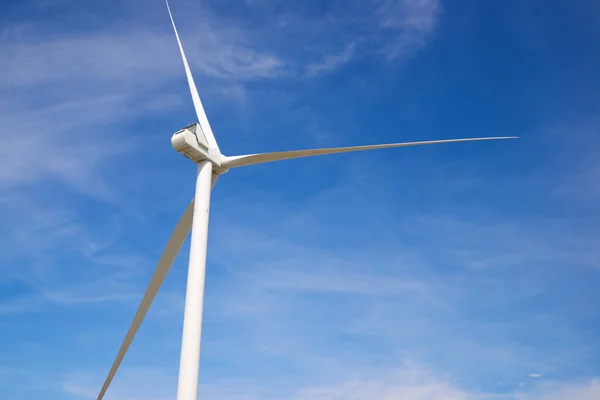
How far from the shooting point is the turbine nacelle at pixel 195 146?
28469mm

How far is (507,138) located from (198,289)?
58.1ft

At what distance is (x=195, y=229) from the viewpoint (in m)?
26.2

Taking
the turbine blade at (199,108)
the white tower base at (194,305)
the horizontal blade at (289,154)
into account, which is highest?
the turbine blade at (199,108)

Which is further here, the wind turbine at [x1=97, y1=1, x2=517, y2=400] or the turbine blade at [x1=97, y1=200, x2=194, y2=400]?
the turbine blade at [x1=97, y1=200, x2=194, y2=400]

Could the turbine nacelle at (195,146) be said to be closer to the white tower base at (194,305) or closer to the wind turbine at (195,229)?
the wind turbine at (195,229)

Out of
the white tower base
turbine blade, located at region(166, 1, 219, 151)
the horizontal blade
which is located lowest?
the white tower base

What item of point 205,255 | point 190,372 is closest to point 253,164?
point 205,255

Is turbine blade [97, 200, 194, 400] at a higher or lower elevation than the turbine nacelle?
lower

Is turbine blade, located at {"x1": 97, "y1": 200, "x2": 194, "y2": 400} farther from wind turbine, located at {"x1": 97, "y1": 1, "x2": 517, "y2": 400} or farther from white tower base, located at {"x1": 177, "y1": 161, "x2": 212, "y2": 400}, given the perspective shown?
white tower base, located at {"x1": 177, "y1": 161, "x2": 212, "y2": 400}

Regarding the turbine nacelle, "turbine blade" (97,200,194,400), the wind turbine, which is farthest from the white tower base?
"turbine blade" (97,200,194,400)

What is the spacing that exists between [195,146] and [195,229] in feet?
16.4

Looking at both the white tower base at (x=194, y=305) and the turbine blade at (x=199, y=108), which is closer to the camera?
the white tower base at (x=194, y=305)

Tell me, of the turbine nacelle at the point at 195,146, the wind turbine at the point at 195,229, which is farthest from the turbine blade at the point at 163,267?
the turbine nacelle at the point at 195,146

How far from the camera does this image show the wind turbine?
77.6 ft
